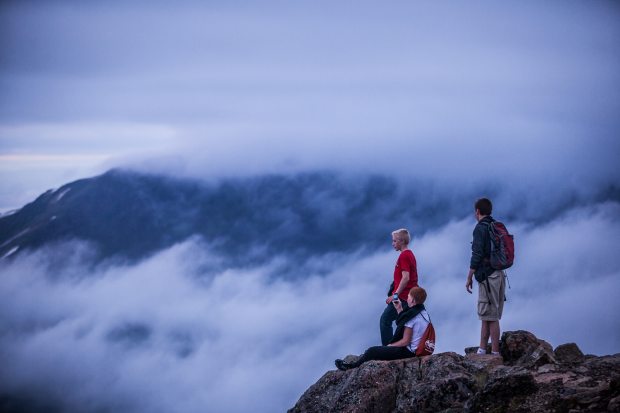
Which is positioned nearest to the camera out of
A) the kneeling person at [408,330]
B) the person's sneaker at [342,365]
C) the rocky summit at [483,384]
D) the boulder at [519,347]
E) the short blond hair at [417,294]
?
the rocky summit at [483,384]

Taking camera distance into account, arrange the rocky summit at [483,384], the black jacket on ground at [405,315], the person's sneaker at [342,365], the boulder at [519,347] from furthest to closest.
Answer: the person's sneaker at [342,365], the black jacket on ground at [405,315], the boulder at [519,347], the rocky summit at [483,384]

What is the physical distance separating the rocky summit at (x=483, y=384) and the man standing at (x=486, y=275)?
0.70 m

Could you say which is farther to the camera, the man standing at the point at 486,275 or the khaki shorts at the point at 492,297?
the khaki shorts at the point at 492,297

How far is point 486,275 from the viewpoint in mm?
14422

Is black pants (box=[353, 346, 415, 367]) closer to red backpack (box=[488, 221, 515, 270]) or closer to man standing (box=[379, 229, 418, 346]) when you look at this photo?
man standing (box=[379, 229, 418, 346])

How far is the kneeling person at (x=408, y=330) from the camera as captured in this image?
1433cm

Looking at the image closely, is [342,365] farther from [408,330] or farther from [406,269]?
[406,269]

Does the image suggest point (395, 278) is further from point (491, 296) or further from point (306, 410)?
point (306, 410)

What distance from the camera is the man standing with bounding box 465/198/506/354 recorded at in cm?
1424

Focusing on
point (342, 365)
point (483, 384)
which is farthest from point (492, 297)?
point (342, 365)

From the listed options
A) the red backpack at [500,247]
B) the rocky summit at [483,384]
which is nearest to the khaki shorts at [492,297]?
the red backpack at [500,247]


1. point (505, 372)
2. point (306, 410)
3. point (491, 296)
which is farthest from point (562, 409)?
point (306, 410)

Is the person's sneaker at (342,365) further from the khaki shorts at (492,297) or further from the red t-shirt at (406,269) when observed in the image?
the khaki shorts at (492,297)

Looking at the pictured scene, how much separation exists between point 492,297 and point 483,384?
2192mm
